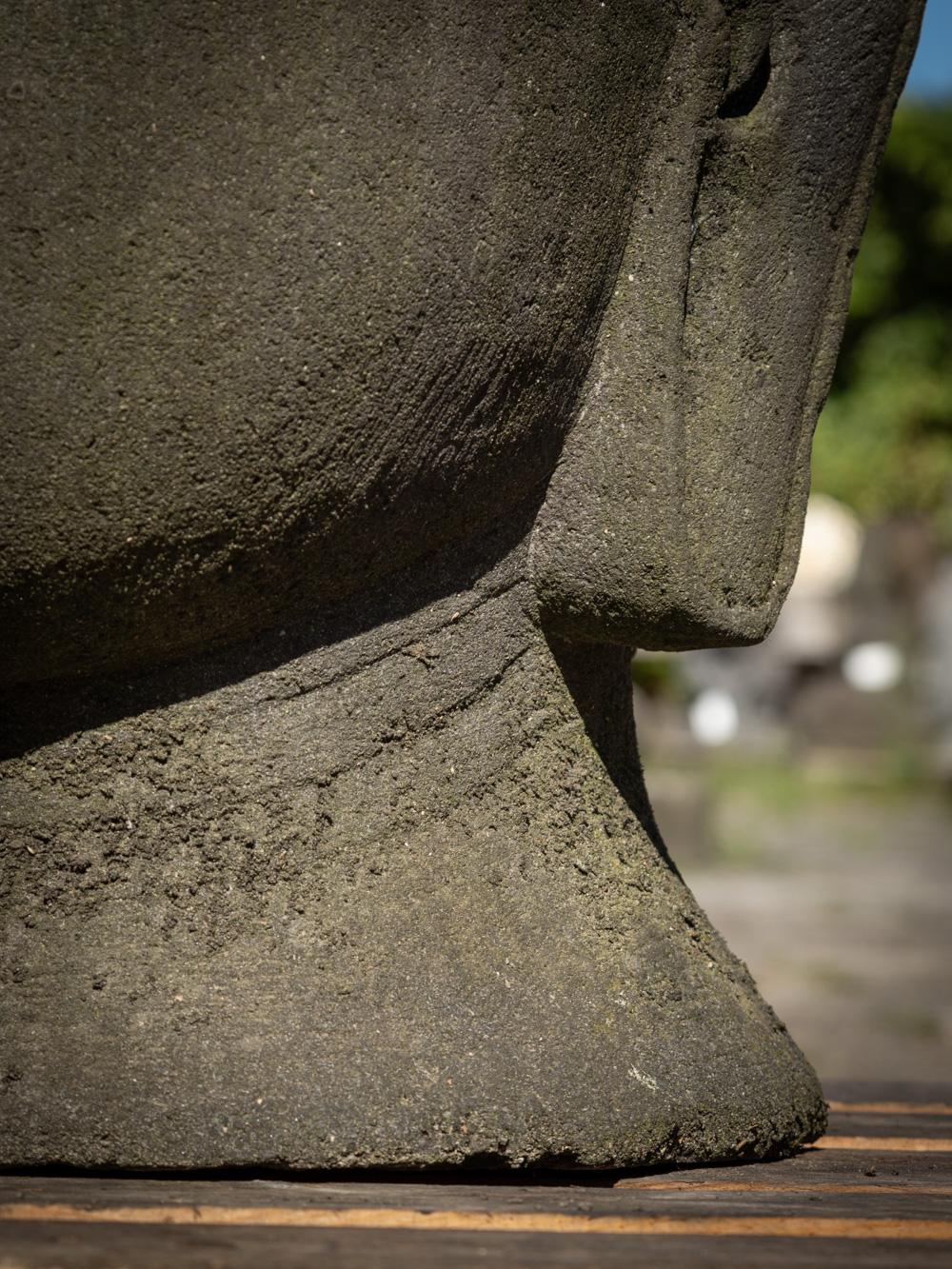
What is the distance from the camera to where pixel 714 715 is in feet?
40.2

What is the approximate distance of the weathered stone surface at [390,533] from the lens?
1513 mm

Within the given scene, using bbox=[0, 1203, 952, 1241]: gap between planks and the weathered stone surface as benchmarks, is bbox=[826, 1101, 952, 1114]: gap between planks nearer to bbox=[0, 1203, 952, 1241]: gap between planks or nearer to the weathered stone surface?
the weathered stone surface

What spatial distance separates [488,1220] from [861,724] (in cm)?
1074

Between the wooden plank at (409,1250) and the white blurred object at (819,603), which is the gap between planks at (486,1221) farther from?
the white blurred object at (819,603)

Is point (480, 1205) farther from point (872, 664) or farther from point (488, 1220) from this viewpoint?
point (872, 664)

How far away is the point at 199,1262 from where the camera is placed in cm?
127

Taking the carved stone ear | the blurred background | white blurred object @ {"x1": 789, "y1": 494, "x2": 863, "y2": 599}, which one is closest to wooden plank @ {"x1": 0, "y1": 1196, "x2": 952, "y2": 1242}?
the carved stone ear

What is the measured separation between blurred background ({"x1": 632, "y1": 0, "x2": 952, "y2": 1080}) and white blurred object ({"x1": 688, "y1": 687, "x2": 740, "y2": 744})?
25 mm

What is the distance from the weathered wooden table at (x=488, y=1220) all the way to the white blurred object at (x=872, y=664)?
10.7 meters

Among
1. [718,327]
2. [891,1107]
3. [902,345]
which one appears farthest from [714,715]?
[718,327]

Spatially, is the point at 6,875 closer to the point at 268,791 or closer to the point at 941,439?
the point at 268,791

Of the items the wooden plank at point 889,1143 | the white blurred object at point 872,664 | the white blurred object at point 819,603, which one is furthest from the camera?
the white blurred object at point 819,603

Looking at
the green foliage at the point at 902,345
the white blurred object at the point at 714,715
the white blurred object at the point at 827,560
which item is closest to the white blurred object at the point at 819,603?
the white blurred object at the point at 827,560

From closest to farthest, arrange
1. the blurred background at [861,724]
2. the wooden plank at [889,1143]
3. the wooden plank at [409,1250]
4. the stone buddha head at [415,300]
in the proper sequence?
the wooden plank at [409,1250] < the stone buddha head at [415,300] < the wooden plank at [889,1143] < the blurred background at [861,724]
